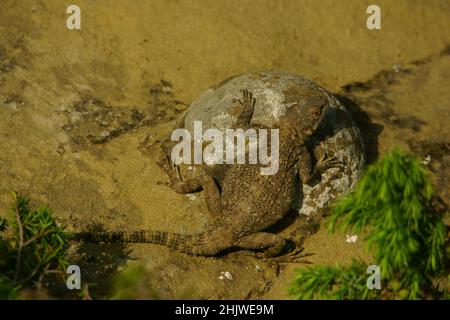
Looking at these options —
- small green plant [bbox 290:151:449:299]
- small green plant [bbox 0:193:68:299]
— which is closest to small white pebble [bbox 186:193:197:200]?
small green plant [bbox 0:193:68:299]

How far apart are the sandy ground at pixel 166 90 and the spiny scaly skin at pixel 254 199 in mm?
169

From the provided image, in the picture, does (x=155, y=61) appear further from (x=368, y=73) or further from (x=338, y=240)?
(x=338, y=240)

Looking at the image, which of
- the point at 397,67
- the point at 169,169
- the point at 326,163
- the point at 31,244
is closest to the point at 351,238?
the point at 326,163

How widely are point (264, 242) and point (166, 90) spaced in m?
3.16

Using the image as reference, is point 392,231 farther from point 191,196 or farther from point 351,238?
point 191,196

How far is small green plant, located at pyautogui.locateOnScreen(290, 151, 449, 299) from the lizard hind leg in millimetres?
1300

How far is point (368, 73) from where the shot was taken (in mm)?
9375

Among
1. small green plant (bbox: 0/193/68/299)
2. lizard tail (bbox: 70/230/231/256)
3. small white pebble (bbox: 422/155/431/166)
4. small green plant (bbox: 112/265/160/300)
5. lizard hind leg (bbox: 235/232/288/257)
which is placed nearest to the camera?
small green plant (bbox: 112/265/160/300)

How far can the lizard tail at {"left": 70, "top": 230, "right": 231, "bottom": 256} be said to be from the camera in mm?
6277

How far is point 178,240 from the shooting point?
20.8 feet

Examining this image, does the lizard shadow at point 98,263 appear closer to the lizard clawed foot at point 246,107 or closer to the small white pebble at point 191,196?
the small white pebble at point 191,196

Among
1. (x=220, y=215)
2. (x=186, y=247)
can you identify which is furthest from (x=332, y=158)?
(x=186, y=247)

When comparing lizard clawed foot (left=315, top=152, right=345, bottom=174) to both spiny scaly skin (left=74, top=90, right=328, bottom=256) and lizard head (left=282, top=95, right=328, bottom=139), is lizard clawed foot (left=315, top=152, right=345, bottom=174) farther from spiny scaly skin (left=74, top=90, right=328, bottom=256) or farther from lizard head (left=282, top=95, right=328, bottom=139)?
lizard head (left=282, top=95, right=328, bottom=139)

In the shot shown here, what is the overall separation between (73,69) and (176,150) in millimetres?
2297
